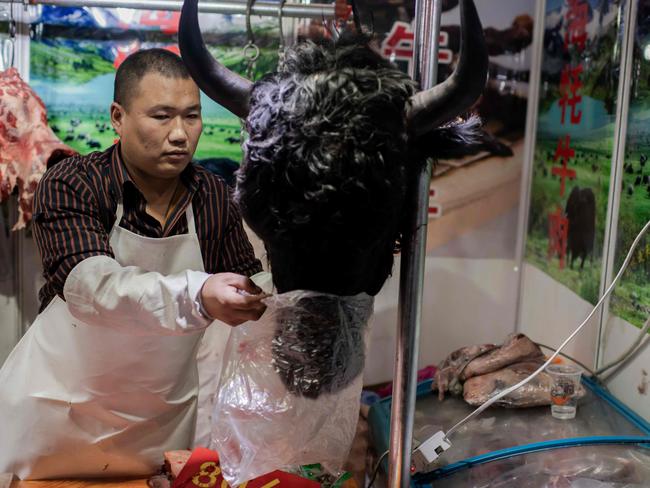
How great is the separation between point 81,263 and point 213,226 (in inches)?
14.3


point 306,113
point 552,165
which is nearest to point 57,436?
point 306,113

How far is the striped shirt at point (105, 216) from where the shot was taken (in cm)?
127

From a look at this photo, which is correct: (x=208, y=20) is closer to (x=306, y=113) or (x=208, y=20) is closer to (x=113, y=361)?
(x=113, y=361)

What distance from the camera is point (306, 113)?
0.92m

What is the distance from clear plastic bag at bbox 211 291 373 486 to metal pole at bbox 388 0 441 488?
0.06 metres

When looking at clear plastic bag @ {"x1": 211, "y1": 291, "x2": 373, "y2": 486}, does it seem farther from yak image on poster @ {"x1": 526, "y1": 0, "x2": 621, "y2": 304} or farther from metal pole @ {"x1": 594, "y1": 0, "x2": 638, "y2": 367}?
yak image on poster @ {"x1": 526, "y1": 0, "x2": 621, "y2": 304}

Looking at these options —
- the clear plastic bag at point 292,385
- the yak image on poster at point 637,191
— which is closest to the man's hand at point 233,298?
the clear plastic bag at point 292,385

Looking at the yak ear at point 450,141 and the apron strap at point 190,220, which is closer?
the yak ear at point 450,141

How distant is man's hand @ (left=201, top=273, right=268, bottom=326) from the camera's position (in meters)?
1.01

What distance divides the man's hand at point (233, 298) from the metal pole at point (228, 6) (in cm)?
88

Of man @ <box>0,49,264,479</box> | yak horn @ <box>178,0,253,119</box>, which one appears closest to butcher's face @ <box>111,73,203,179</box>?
man @ <box>0,49,264,479</box>

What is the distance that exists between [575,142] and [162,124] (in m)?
1.29

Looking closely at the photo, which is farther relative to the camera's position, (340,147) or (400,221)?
(400,221)

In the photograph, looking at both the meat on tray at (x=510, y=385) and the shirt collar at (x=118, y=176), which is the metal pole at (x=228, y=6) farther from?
the meat on tray at (x=510, y=385)
